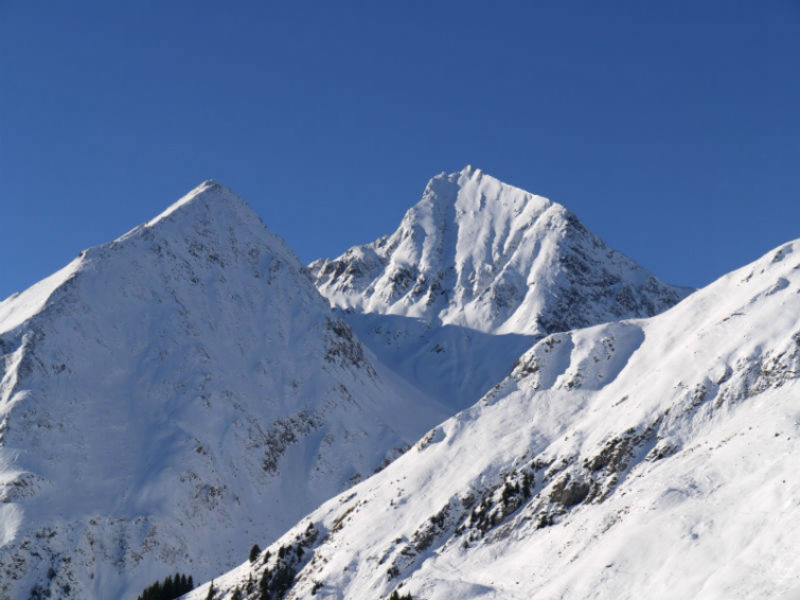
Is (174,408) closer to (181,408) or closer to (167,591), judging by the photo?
(181,408)

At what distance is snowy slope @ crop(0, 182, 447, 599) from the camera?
110 metres

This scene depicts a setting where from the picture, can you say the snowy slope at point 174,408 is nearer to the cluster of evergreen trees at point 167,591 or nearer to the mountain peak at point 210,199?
the mountain peak at point 210,199

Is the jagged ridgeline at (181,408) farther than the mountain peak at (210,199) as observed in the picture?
No

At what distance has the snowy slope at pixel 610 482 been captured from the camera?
51094mm

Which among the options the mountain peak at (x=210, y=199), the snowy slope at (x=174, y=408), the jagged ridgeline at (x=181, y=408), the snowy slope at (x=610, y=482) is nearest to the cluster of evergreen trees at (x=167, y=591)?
the snowy slope at (x=610, y=482)

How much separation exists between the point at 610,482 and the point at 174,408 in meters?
81.3

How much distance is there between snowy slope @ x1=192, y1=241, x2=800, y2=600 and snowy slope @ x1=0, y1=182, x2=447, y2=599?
30.1 m

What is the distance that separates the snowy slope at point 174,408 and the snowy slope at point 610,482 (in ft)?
98.8

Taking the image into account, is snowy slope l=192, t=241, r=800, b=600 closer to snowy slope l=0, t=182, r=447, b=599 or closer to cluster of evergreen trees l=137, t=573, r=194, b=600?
cluster of evergreen trees l=137, t=573, r=194, b=600

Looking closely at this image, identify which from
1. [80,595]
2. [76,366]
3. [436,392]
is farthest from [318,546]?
[436,392]

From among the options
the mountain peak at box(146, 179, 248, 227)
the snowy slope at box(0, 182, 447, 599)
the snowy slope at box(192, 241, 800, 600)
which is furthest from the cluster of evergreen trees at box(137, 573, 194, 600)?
the mountain peak at box(146, 179, 248, 227)

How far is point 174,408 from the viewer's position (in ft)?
432

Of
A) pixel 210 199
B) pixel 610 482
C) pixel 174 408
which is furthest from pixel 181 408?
pixel 610 482

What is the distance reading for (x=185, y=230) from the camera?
166 meters
